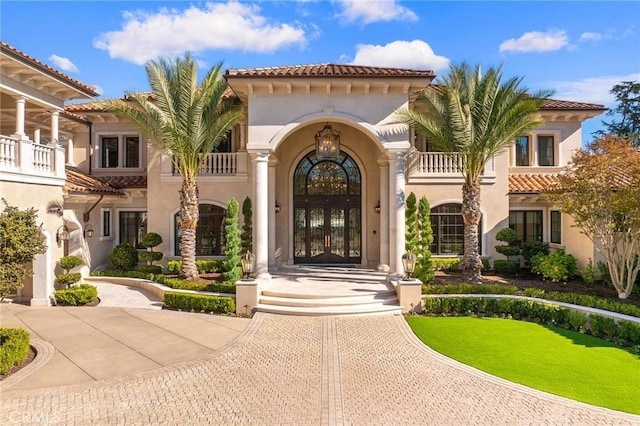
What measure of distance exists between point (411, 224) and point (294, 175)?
6.89 metres

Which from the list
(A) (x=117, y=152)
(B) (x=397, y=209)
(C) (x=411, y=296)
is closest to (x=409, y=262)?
(C) (x=411, y=296)

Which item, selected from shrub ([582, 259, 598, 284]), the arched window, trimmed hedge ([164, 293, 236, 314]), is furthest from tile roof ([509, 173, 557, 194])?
the arched window

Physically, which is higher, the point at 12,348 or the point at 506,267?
the point at 506,267

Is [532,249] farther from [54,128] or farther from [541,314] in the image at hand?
[54,128]

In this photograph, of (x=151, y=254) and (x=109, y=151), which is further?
(x=109, y=151)

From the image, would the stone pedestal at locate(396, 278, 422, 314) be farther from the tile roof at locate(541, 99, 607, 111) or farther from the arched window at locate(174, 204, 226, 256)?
the tile roof at locate(541, 99, 607, 111)

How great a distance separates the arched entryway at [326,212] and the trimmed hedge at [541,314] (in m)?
6.93

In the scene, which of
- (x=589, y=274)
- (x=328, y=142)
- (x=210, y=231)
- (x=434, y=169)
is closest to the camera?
(x=589, y=274)

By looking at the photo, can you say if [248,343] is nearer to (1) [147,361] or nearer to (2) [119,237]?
(1) [147,361]

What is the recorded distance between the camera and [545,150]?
63.8ft

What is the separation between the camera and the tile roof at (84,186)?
14554 mm

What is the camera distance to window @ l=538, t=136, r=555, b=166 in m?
19.4

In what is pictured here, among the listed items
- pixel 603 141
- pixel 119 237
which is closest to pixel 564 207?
pixel 603 141

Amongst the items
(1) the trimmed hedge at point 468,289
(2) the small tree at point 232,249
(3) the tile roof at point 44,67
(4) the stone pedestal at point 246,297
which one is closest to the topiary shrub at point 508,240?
(1) the trimmed hedge at point 468,289
